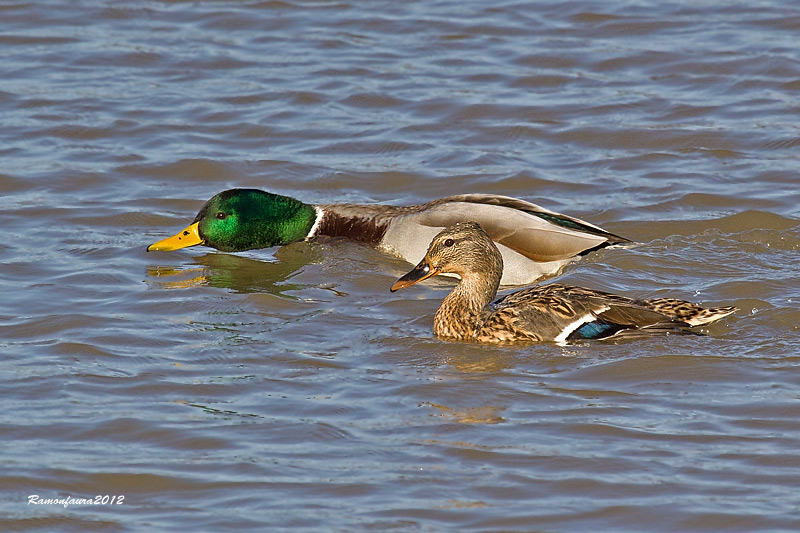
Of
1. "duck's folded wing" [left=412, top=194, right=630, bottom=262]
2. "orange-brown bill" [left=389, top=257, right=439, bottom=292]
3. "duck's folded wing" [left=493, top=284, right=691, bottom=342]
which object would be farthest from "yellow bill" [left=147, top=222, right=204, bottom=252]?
"duck's folded wing" [left=493, top=284, right=691, bottom=342]

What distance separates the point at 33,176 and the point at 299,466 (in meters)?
6.21

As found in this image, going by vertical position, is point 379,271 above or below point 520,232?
below

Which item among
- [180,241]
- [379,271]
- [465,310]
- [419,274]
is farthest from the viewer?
[180,241]

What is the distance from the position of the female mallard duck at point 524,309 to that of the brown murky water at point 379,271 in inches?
5.4

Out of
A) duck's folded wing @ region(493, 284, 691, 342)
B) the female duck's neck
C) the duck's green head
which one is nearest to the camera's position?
duck's folded wing @ region(493, 284, 691, 342)

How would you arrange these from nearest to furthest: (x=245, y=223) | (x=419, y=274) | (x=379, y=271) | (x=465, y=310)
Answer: (x=465, y=310), (x=419, y=274), (x=379, y=271), (x=245, y=223)

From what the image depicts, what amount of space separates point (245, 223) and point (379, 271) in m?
1.28

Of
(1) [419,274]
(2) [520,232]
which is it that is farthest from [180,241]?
(2) [520,232]

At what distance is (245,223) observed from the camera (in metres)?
10.4

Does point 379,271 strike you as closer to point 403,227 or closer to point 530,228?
point 403,227

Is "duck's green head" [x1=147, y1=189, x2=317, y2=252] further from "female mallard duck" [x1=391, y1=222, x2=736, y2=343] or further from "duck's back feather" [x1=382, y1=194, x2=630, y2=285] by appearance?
"female mallard duck" [x1=391, y1=222, x2=736, y2=343]

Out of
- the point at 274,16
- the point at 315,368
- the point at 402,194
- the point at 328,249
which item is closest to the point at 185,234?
the point at 328,249

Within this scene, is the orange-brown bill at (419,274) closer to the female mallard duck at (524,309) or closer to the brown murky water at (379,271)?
the female mallard duck at (524,309)

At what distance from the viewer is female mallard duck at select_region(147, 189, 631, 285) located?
9.67 m
